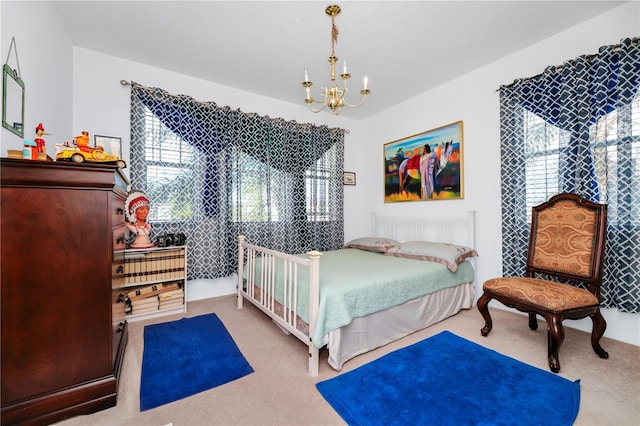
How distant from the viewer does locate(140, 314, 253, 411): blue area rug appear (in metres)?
1.63

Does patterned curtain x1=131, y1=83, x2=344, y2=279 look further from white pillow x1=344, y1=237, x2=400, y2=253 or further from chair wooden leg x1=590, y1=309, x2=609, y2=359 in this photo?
chair wooden leg x1=590, y1=309, x2=609, y2=359

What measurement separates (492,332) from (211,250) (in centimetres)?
311

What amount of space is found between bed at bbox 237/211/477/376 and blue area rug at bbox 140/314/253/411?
45 cm

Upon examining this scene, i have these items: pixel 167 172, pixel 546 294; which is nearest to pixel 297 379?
pixel 546 294

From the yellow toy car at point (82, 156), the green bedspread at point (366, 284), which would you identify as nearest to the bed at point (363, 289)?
the green bedspread at point (366, 284)

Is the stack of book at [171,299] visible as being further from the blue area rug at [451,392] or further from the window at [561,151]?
the window at [561,151]

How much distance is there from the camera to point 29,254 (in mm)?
1267

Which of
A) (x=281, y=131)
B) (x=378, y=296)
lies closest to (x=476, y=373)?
(x=378, y=296)

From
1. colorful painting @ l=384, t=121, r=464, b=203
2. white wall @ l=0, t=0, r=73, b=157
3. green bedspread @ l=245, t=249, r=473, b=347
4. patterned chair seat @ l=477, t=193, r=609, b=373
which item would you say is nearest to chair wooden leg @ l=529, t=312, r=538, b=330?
patterned chair seat @ l=477, t=193, r=609, b=373

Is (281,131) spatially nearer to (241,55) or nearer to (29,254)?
(241,55)

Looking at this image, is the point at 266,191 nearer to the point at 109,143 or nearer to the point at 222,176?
the point at 222,176

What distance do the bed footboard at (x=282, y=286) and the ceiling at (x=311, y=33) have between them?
2.03 m

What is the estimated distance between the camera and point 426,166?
3625mm

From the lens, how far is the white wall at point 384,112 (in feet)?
6.37
